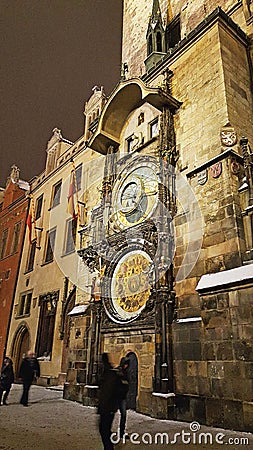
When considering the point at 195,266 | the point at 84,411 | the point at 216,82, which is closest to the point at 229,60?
the point at 216,82

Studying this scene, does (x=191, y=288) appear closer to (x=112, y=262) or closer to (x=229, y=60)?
(x=112, y=262)

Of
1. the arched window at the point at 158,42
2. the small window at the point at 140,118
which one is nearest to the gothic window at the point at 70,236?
the small window at the point at 140,118

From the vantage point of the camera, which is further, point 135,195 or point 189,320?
point 135,195

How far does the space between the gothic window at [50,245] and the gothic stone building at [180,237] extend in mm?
6258

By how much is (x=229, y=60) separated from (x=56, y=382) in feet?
48.4

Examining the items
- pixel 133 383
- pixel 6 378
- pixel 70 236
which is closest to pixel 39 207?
pixel 70 236

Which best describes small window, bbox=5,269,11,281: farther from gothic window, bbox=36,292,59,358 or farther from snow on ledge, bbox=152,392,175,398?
snow on ledge, bbox=152,392,175,398

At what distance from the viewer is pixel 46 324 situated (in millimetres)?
18641

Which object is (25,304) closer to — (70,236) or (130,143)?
(70,236)

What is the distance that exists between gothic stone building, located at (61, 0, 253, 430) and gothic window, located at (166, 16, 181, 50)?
2.03m

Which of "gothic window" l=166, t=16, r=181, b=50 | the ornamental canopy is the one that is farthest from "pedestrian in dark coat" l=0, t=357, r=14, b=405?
"gothic window" l=166, t=16, r=181, b=50

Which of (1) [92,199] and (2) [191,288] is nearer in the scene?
(2) [191,288]

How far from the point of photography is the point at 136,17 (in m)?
20.6

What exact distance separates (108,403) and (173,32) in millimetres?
17070
